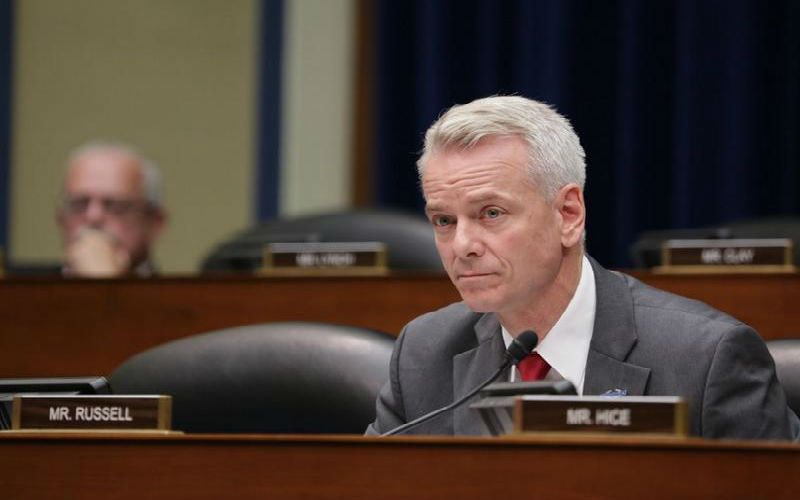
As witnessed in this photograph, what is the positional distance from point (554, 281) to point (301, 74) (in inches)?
134

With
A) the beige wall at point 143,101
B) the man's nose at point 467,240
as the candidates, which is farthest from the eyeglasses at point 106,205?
the man's nose at point 467,240

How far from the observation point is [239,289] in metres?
3.15

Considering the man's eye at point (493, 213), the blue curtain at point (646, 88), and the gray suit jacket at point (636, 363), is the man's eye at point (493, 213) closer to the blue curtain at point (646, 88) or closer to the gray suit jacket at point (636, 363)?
the gray suit jacket at point (636, 363)

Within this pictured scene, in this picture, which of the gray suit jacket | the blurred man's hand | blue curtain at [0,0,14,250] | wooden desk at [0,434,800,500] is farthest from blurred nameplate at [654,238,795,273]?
blue curtain at [0,0,14,250]

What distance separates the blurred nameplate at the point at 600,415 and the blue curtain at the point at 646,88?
3458 millimetres

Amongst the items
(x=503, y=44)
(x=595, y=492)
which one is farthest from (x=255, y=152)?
(x=595, y=492)

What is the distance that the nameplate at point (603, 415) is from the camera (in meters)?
1.47

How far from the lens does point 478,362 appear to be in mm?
2197

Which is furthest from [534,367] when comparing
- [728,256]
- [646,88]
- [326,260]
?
[646,88]

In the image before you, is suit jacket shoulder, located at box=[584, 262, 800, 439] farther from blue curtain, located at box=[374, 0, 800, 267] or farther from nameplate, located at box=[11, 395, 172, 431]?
blue curtain, located at box=[374, 0, 800, 267]

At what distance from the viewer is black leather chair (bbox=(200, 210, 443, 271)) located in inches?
139

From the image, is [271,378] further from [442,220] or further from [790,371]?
[790,371]

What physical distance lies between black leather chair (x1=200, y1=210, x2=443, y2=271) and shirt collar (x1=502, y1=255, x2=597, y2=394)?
1.25 meters

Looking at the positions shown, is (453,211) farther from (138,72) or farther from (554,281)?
(138,72)
